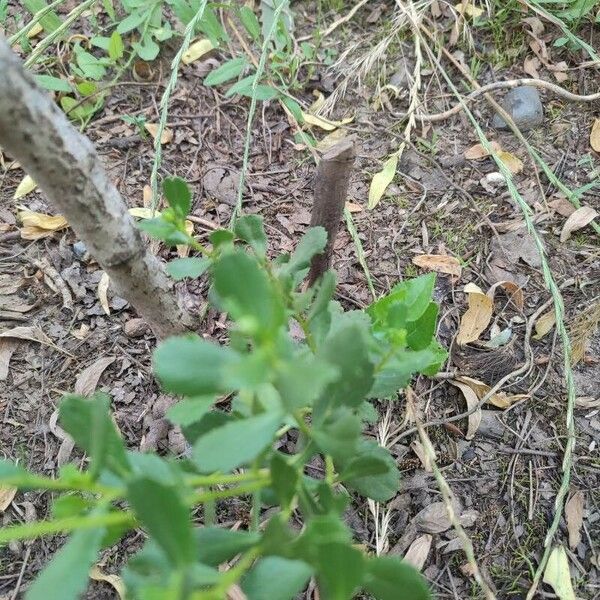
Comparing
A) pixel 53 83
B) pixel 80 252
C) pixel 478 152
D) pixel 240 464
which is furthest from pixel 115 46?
pixel 240 464

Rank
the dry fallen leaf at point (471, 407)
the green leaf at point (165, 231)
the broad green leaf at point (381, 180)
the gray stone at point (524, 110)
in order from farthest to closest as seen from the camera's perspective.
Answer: the gray stone at point (524, 110)
the broad green leaf at point (381, 180)
the dry fallen leaf at point (471, 407)
the green leaf at point (165, 231)

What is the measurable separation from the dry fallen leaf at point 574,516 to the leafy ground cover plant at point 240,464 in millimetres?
574

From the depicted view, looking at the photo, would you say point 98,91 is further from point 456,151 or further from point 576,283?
point 576,283

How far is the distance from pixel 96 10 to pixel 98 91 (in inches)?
13.4

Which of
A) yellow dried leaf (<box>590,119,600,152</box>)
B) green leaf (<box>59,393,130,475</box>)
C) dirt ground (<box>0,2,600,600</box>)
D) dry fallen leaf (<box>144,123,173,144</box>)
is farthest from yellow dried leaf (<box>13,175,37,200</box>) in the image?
yellow dried leaf (<box>590,119,600,152</box>)

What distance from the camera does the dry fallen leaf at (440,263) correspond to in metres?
1.56

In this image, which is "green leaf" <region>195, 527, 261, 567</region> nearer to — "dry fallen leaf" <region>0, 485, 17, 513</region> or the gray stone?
"dry fallen leaf" <region>0, 485, 17, 513</region>

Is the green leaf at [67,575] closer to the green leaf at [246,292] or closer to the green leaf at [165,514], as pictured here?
the green leaf at [165,514]

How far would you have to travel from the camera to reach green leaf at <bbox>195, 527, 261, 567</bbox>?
2.44 feet

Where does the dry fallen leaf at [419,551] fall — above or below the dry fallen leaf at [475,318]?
below

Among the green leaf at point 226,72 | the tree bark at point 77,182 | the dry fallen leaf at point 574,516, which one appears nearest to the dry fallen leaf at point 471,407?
the dry fallen leaf at point 574,516

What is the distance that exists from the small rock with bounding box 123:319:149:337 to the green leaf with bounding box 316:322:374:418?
2.53ft

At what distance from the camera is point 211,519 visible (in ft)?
3.35

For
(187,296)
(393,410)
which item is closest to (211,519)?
(393,410)
